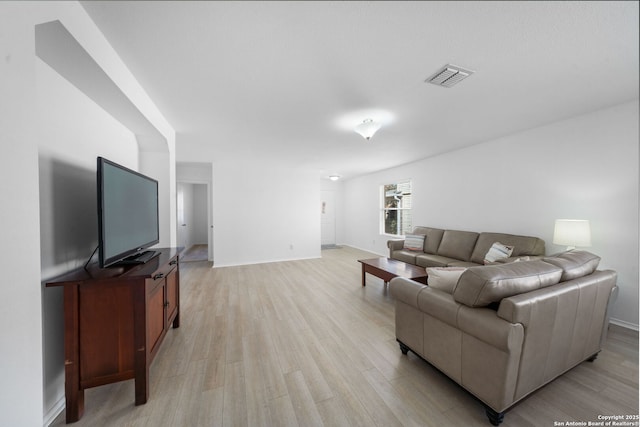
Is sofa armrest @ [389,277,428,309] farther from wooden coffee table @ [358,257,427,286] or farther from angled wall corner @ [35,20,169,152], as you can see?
angled wall corner @ [35,20,169,152]

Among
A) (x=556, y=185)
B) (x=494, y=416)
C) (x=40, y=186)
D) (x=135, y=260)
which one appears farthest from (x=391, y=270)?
(x=40, y=186)

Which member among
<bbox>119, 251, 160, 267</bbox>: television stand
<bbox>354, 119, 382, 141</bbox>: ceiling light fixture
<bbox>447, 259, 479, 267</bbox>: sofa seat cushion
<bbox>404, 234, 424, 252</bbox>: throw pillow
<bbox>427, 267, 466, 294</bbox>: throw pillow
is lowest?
<bbox>447, 259, 479, 267</bbox>: sofa seat cushion

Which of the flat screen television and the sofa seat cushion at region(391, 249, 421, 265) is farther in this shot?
the sofa seat cushion at region(391, 249, 421, 265)

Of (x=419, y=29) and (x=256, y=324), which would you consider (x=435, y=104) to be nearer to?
(x=419, y=29)

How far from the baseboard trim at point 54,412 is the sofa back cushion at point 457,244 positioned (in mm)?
4409

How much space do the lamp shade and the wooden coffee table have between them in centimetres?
142

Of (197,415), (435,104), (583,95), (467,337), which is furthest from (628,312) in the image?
(197,415)

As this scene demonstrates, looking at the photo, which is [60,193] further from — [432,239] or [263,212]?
[432,239]

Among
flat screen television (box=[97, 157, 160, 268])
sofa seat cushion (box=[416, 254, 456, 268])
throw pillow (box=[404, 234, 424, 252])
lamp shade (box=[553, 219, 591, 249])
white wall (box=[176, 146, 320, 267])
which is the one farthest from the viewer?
white wall (box=[176, 146, 320, 267])

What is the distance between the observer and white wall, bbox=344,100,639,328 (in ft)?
6.82

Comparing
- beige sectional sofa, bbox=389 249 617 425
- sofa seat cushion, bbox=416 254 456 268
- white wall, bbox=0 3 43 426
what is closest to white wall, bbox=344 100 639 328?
sofa seat cushion, bbox=416 254 456 268

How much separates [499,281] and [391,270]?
1809 mm

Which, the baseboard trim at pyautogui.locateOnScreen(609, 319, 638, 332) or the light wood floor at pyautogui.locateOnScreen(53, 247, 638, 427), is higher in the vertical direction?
the baseboard trim at pyautogui.locateOnScreen(609, 319, 638, 332)

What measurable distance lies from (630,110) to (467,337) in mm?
2386
